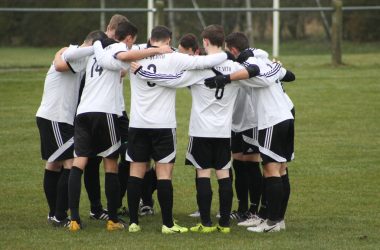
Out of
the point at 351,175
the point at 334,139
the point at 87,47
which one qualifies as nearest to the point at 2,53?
the point at 334,139

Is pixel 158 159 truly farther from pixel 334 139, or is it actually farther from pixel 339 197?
pixel 334 139

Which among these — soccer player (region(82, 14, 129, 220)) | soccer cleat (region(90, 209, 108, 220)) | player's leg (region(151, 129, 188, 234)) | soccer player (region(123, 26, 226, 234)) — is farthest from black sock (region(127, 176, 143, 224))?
soccer cleat (region(90, 209, 108, 220))

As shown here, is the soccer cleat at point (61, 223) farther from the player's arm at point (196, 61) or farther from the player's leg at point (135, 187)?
the player's arm at point (196, 61)

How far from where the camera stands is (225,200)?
356 inches

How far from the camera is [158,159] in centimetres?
898

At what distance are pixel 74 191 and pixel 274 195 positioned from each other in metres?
1.98

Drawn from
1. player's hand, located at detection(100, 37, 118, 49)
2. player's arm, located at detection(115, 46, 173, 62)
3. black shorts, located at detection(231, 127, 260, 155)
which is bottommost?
black shorts, located at detection(231, 127, 260, 155)

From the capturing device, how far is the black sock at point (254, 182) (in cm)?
997

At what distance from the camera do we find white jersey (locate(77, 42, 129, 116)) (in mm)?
9008

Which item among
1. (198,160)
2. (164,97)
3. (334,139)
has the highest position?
(164,97)

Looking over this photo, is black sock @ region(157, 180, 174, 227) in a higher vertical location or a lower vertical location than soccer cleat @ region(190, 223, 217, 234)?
higher

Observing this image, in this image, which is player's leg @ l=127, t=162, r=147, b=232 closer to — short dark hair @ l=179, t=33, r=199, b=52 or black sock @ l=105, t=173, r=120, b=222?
black sock @ l=105, t=173, r=120, b=222

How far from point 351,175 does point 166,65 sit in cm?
458

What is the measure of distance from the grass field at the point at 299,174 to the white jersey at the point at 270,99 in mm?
1135
